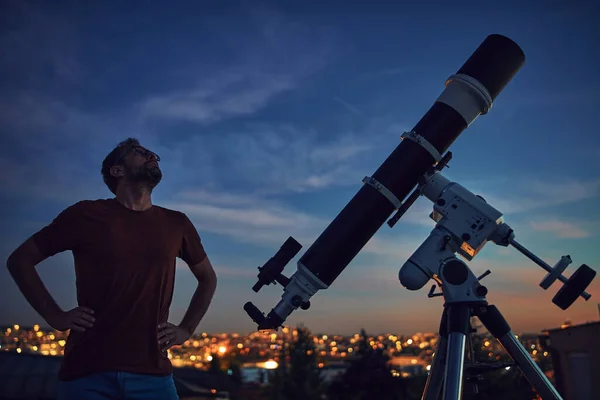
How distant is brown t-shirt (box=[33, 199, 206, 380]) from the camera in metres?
2.47

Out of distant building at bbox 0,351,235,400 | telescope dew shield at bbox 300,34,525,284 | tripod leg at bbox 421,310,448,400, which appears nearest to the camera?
tripod leg at bbox 421,310,448,400

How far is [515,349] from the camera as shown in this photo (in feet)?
13.5

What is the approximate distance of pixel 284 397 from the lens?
1570 cm

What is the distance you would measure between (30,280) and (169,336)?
71cm

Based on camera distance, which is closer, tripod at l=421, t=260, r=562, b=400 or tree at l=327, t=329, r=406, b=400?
tripod at l=421, t=260, r=562, b=400

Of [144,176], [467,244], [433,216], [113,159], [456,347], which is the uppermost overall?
[433,216]

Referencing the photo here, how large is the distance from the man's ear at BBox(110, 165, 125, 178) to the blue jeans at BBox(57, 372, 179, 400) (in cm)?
105

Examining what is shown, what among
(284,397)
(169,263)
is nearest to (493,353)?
(284,397)

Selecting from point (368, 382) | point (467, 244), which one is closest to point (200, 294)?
point (467, 244)

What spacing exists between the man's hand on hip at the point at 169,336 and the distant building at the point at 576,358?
11583mm

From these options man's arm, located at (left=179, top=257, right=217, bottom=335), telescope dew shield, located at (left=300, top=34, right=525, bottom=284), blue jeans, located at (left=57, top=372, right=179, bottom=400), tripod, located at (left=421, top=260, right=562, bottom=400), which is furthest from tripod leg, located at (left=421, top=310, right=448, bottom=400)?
blue jeans, located at (left=57, top=372, right=179, bottom=400)

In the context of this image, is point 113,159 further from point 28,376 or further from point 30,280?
point 28,376

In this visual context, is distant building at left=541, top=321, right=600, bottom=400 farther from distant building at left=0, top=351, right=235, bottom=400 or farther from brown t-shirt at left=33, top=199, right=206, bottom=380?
brown t-shirt at left=33, top=199, right=206, bottom=380

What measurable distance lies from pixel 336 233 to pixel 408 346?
42573 millimetres
